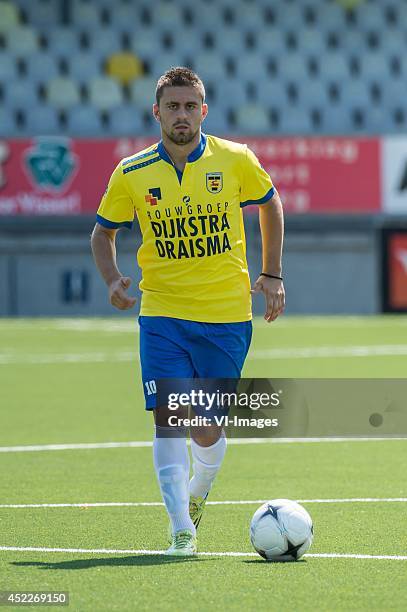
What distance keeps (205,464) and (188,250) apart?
967mm

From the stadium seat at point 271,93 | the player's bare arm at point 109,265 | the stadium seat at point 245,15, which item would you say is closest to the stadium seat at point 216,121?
the stadium seat at point 271,93

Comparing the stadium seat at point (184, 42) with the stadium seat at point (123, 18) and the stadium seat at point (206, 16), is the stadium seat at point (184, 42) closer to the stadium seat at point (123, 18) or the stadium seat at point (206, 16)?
the stadium seat at point (206, 16)

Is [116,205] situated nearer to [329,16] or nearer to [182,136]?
[182,136]

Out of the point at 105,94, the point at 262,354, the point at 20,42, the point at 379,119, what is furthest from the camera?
the point at 379,119

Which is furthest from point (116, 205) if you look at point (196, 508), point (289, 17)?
point (289, 17)

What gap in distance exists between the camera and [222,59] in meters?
34.5

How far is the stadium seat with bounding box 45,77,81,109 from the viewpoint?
108 feet

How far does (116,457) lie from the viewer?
32.1ft

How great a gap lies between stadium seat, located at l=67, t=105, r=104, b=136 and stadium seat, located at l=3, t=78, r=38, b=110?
934 millimetres

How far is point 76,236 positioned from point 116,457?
22113 mm

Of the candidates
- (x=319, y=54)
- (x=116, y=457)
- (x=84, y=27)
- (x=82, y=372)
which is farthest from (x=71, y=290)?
(x=116, y=457)

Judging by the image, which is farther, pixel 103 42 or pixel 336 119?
pixel 336 119

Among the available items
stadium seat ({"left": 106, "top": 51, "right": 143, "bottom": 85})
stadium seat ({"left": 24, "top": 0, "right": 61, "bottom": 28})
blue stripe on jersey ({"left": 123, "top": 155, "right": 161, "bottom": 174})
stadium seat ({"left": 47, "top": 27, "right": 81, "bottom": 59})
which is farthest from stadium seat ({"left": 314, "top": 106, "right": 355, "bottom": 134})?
blue stripe on jersey ({"left": 123, "top": 155, "right": 161, "bottom": 174})

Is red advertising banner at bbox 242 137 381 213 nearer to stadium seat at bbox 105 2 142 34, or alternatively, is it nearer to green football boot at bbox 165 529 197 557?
stadium seat at bbox 105 2 142 34
